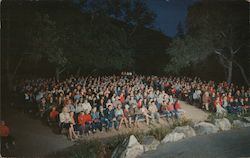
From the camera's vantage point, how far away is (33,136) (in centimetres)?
796

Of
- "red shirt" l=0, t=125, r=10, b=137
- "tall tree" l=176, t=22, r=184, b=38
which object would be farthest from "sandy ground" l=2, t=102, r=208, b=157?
"tall tree" l=176, t=22, r=184, b=38

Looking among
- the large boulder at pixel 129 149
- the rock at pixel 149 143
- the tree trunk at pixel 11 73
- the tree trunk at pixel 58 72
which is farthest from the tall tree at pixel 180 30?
the tree trunk at pixel 11 73

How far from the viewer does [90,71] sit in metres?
8.44

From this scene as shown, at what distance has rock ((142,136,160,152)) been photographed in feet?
27.7

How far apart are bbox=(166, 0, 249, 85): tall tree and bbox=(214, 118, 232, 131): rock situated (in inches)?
43.0

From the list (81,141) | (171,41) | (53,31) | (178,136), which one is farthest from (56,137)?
(171,41)

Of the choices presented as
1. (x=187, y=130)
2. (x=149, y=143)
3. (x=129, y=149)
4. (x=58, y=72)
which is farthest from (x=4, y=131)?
(x=187, y=130)

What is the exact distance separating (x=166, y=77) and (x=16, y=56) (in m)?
3.57

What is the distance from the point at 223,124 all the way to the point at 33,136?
4.89 metres

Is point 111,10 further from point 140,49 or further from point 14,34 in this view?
point 14,34

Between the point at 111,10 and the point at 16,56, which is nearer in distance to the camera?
the point at 16,56

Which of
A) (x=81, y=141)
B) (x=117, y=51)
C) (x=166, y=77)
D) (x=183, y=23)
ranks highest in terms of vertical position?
(x=183, y=23)

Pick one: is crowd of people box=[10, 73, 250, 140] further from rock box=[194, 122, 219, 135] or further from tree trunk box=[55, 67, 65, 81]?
rock box=[194, 122, 219, 135]

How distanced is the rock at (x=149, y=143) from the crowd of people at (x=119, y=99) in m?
0.40
